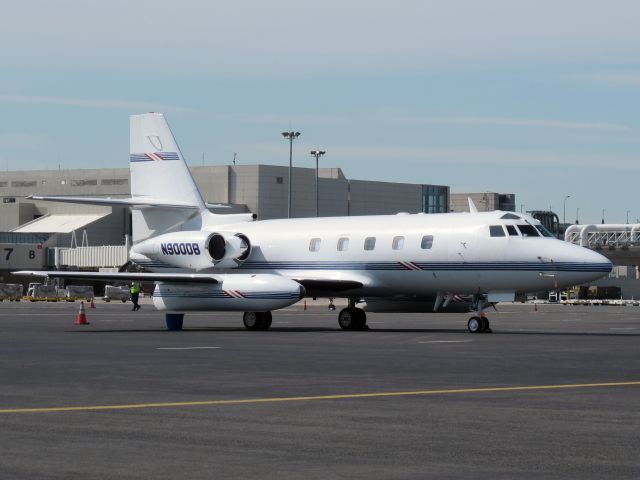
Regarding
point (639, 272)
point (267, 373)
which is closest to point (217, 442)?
point (267, 373)

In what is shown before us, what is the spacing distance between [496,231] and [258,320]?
8.16m

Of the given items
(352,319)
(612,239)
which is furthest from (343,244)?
(612,239)

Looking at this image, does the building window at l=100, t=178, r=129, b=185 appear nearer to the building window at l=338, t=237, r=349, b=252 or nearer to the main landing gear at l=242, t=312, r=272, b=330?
the main landing gear at l=242, t=312, r=272, b=330

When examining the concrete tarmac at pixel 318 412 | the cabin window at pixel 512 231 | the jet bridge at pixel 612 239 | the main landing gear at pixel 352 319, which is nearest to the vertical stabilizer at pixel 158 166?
the main landing gear at pixel 352 319

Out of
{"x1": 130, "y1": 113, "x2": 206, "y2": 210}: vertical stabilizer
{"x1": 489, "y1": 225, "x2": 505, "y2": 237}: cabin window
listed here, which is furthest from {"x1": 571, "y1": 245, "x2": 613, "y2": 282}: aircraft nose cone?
{"x1": 130, "y1": 113, "x2": 206, "y2": 210}: vertical stabilizer

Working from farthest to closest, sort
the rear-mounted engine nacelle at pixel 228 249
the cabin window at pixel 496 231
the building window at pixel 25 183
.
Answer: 1. the building window at pixel 25 183
2. the rear-mounted engine nacelle at pixel 228 249
3. the cabin window at pixel 496 231

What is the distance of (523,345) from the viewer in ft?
95.5

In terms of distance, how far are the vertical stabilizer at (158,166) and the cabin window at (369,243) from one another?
740cm

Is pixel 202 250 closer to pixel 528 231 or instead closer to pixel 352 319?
pixel 352 319

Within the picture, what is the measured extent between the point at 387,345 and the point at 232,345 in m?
3.66

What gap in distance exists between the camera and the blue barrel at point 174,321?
128 feet

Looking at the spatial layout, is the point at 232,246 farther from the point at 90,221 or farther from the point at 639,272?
the point at 639,272

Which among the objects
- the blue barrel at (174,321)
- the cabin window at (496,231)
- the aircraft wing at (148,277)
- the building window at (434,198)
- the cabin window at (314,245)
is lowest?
the blue barrel at (174,321)

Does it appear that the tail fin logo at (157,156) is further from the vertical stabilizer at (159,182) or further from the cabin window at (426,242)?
the cabin window at (426,242)
